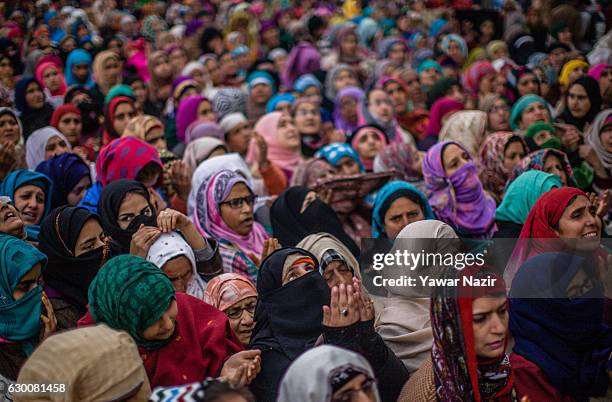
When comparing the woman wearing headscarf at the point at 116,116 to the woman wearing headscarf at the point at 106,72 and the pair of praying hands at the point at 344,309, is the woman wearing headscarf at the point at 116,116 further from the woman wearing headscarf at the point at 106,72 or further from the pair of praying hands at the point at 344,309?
the pair of praying hands at the point at 344,309

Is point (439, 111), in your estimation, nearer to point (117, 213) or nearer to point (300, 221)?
point (300, 221)

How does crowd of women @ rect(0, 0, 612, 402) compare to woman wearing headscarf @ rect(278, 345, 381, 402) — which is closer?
woman wearing headscarf @ rect(278, 345, 381, 402)

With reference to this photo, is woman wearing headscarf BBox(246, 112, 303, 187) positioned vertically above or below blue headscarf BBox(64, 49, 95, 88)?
below

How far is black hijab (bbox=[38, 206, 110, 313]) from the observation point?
379cm

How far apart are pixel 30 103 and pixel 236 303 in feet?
14.6

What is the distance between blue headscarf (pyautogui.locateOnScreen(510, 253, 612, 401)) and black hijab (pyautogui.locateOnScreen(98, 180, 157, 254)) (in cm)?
197

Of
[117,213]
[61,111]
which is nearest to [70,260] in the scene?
[117,213]

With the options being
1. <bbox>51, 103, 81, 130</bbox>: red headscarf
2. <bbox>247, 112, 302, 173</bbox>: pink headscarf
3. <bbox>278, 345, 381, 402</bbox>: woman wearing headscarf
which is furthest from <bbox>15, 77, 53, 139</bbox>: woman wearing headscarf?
<bbox>278, 345, 381, 402</bbox>: woman wearing headscarf

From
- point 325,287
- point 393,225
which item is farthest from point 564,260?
point 393,225

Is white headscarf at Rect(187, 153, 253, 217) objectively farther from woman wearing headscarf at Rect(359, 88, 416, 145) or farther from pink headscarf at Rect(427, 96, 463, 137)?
pink headscarf at Rect(427, 96, 463, 137)

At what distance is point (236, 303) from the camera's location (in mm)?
3723

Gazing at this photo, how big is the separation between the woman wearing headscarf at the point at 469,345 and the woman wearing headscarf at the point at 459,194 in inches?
96.1

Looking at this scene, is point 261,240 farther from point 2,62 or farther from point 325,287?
point 2,62

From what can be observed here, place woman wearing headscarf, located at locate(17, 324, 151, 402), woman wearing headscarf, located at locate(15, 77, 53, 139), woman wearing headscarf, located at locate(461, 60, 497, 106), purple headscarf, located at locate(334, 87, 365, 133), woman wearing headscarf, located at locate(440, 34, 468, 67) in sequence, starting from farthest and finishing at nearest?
woman wearing headscarf, located at locate(440, 34, 468, 67) → woman wearing headscarf, located at locate(461, 60, 497, 106) → purple headscarf, located at locate(334, 87, 365, 133) → woman wearing headscarf, located at locate(15, 77, 53, 139) → woman wearing headscarf, located at locate(17, 324, 151, 402)
